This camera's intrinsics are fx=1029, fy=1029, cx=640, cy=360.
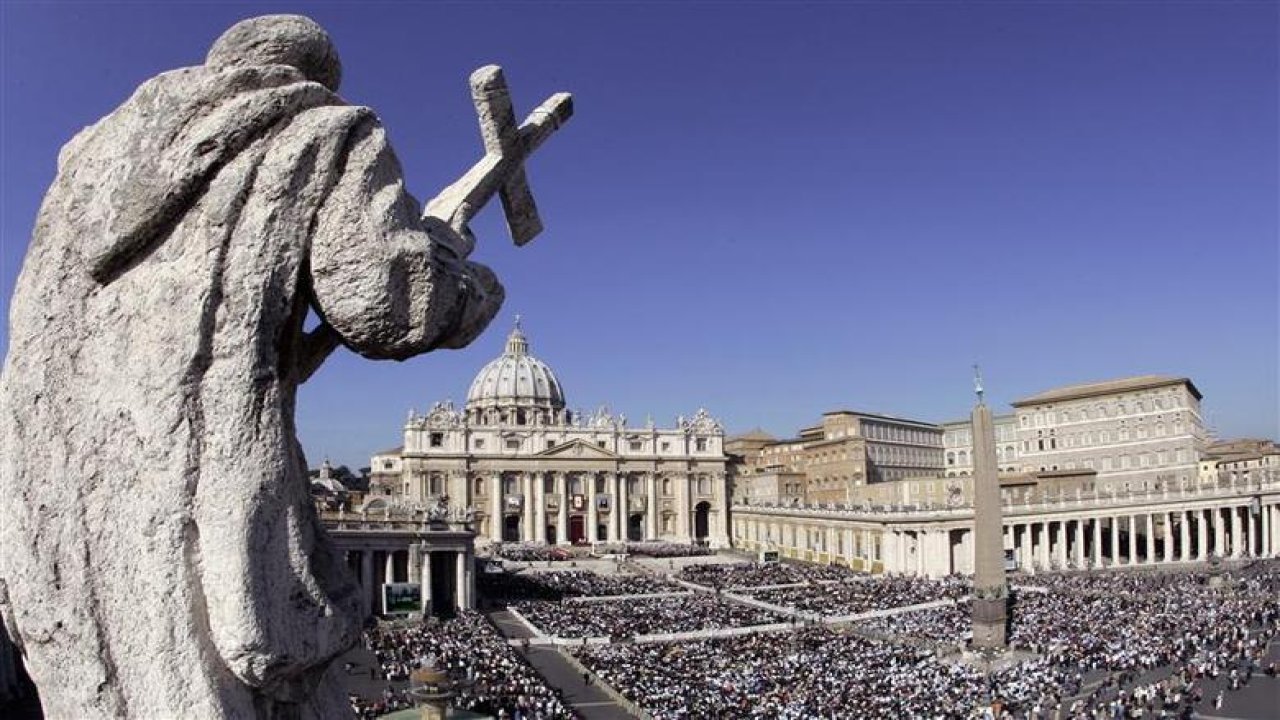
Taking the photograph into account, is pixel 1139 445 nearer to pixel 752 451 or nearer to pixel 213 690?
pixel 752 451

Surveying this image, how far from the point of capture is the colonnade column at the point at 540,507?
8669 cm

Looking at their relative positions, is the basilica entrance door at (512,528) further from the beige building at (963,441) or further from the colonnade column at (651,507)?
the beige building at (963,441)

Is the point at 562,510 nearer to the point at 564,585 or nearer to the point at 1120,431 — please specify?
the point at 564,585

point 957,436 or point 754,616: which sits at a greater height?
point 957,436

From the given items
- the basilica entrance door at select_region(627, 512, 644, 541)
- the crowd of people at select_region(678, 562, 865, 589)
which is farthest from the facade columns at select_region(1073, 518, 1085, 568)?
the basilica entrance door at select_region(627, 512, 644, 541)

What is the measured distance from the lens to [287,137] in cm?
340

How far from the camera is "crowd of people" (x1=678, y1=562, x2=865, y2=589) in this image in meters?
52.2

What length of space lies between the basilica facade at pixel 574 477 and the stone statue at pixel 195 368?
7948 centimetres

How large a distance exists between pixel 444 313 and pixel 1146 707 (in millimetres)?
22589

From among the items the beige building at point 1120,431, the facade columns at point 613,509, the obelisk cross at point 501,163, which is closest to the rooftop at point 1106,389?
the beige building at point 1120,431

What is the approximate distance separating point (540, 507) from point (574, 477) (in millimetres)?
4243

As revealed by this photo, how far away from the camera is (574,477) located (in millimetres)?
89500

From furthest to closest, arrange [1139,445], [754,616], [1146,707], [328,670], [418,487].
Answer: [418,487] → [1139,445] → [754,616] → [1146,707] → [328,670]

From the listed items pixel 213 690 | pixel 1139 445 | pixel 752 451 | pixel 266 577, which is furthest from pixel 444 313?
pixel 752 451
